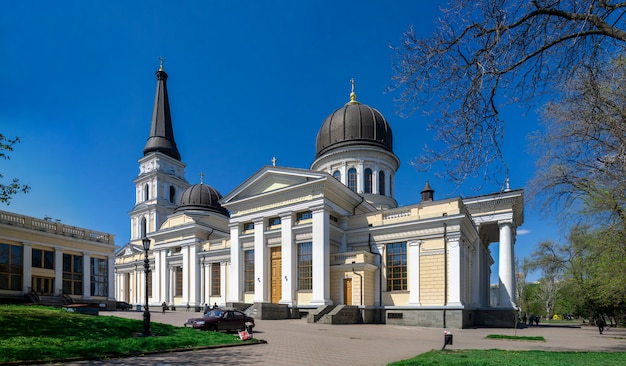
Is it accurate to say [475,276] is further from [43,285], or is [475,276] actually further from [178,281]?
[43,285]

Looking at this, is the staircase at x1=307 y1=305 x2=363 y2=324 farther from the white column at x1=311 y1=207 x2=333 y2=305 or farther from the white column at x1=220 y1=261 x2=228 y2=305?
the white column at x1=220 y1=261 x2=228 y2=305

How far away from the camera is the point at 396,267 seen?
30031mm

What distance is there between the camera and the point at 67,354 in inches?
408

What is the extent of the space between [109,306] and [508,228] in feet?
120

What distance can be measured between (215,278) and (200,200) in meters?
13.9

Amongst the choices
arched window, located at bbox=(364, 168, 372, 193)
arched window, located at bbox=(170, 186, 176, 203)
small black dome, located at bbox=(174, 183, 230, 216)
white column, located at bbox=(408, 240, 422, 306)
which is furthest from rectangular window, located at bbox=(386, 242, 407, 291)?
arched window, located at bbox=(170, 186, 176, 203)

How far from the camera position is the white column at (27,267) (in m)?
31.2

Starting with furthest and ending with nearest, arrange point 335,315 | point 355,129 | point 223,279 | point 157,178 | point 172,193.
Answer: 1. point 172,193
2. point 157,178
3. point 355,129
4. point 223,279
5. point 335,315

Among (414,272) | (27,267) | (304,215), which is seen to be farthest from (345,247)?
(27,267)

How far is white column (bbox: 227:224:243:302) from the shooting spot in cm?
3547

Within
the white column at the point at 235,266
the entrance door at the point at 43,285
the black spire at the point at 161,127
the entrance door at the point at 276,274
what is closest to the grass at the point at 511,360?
the entrance door at the point at 276,274

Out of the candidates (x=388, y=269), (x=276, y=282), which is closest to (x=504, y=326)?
(x=388, y=269)

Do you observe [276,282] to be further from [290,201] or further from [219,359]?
[219,359]

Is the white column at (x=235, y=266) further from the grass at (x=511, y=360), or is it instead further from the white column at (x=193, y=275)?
the grass at (x=511, y=360)
